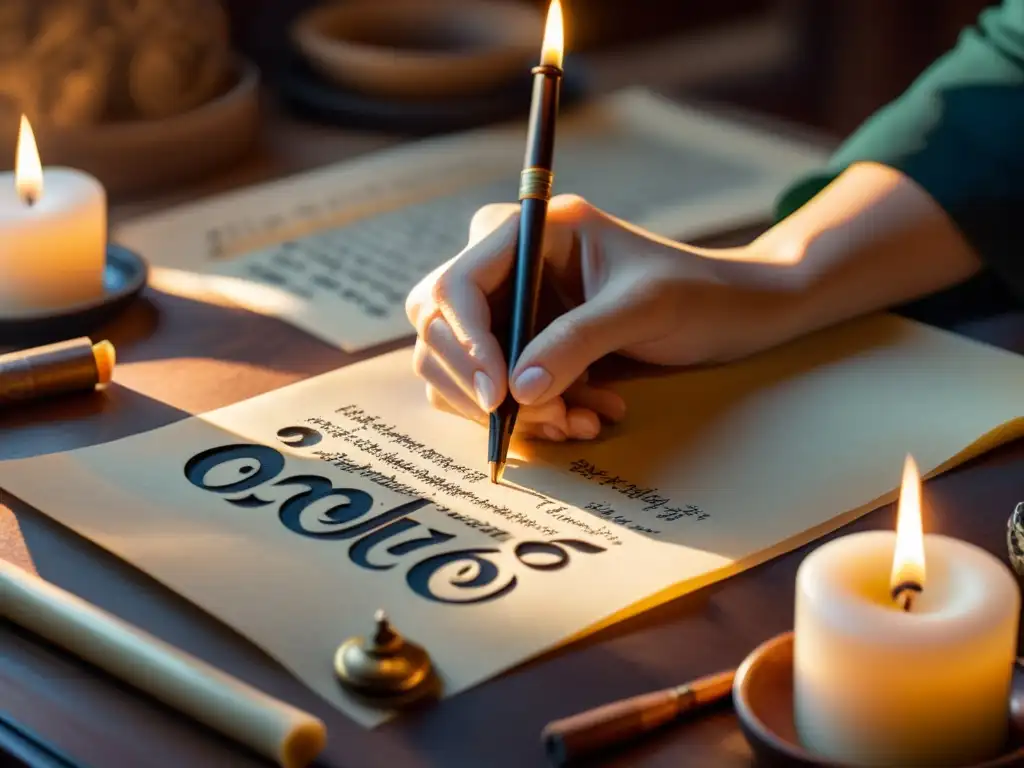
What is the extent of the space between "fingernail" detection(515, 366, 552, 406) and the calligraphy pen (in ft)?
0.08

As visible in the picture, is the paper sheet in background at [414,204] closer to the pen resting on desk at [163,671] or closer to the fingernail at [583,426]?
the fingernail at [583,426]

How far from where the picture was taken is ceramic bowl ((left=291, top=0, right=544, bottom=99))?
1.31 metres

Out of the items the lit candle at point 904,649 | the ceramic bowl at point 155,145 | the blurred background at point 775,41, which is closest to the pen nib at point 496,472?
the lit candle at point 904,649

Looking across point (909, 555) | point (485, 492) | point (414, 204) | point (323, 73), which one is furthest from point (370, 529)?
point (323, 73)

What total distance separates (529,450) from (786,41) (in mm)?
1179

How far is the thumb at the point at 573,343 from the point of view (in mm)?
741

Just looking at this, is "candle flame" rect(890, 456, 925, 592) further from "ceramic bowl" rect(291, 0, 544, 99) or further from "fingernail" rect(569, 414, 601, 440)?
"ceramic bowl" rect(291, 0, 544, 99)

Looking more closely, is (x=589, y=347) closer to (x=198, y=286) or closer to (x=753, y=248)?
(x=753, y=248)

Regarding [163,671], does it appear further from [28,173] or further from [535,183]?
[28,173]

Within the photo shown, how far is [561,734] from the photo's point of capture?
0.54m

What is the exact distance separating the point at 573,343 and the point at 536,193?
9 centimetres

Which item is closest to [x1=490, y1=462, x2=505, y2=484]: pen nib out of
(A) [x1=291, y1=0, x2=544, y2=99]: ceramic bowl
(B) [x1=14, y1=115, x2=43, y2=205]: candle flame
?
(B) [x1=14, y1=115, x2=43, y2=205]: candle flame

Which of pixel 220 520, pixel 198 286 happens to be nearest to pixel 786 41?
pixel 198 286

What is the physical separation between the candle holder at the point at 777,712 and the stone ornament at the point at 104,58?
2.57 feet
